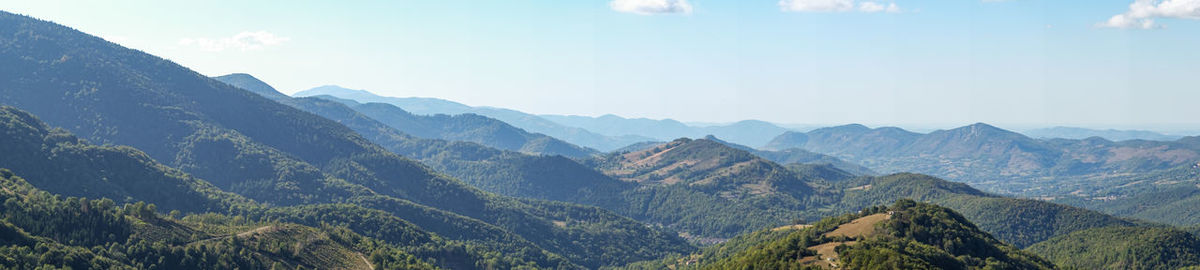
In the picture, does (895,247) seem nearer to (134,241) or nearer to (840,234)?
(840,234)

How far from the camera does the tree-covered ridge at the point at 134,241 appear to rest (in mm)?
132375

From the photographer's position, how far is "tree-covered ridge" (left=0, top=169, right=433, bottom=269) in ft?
434

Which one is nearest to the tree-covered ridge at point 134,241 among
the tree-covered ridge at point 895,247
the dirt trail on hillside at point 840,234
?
the tree-covered ridge at point 895,247

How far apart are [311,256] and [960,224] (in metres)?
157

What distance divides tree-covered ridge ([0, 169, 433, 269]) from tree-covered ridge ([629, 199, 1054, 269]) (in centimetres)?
9876

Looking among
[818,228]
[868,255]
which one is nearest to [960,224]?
[818,228]

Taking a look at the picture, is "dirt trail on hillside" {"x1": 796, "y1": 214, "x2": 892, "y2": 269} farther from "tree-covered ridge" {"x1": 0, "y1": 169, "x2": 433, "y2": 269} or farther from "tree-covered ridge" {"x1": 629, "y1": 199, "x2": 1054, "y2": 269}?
"tree-covered ridge" {"x1": 0, "y1": 169, "x2": 433, "y2": 269}

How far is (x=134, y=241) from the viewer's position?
150000 millimetres

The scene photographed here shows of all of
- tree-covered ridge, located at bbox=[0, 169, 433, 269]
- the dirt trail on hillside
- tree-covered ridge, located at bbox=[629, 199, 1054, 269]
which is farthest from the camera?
the dirt trail on hillside

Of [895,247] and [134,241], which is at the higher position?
[895,247]

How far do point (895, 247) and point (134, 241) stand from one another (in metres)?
156

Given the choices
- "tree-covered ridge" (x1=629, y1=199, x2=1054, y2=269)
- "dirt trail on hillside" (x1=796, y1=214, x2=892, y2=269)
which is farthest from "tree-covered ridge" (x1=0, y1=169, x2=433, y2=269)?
"dirt trail on hillside" (x1=796, y1=214, x2=892, y2=269)

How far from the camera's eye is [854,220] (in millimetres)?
189500

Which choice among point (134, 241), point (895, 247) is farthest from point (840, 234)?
point (134, 241)
